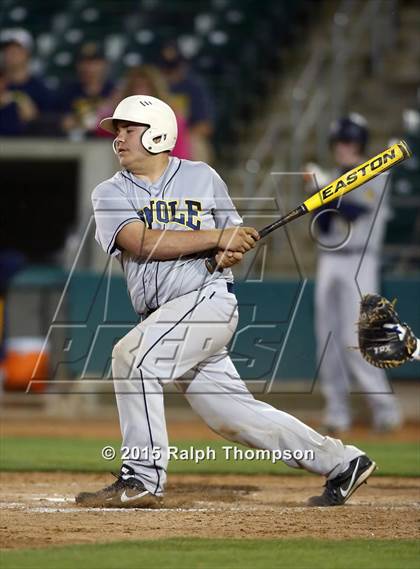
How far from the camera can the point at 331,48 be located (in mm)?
15539

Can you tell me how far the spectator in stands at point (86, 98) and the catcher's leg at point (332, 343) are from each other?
3.33 m

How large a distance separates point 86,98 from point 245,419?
7.58m

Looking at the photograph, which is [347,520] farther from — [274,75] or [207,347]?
[274,75]

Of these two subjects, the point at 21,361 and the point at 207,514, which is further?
the point at 21,361

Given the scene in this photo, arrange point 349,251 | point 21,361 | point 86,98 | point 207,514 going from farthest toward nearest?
1. point 86,98
2. point 21,361
3. point 349,251
4. point 207,514

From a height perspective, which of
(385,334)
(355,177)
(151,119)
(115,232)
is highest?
(151,119)

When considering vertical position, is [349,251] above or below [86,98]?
below

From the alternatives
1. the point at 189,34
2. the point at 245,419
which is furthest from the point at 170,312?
the point at 189,34

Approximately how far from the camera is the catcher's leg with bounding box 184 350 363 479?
6051 mm

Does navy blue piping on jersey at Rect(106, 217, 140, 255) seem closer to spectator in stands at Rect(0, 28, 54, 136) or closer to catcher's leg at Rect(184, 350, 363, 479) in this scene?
catcher's leg at Rect(184, 350, 363, 479)

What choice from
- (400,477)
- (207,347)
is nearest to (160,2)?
(400,477)

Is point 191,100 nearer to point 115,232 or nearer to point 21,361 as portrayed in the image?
point 21,361

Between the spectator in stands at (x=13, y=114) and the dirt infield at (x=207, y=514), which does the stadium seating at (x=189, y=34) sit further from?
the dirt infield at (x=207, y=514)

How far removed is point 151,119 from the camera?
6086 mm
